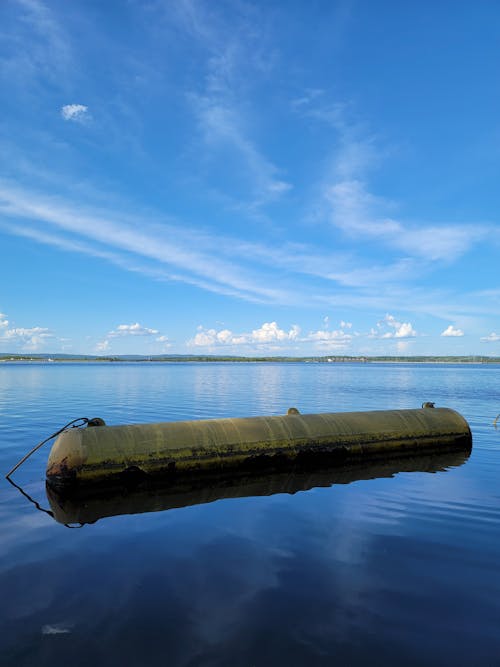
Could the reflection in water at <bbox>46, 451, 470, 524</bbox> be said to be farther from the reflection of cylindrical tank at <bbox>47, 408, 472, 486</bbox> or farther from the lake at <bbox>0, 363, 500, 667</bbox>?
the reflection of cylindrical tank at <bbox>47, 408, 472, 486</bbox>

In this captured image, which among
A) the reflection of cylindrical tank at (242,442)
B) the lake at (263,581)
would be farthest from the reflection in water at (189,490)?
the reflection of cylindrical tank at (242,442)

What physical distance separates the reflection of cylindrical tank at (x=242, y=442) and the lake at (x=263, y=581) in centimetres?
92

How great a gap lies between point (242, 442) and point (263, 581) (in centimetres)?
506

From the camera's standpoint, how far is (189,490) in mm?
9805

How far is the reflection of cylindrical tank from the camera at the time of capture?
9.30 metres

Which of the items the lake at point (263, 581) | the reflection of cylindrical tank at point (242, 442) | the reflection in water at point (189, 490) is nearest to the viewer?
the lake at point (263, 581)

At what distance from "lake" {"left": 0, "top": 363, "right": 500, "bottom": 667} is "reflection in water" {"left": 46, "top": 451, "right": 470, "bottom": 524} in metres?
0.20

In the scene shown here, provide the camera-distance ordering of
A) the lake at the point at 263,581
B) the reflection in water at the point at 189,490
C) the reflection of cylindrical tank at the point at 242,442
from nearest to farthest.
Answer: the lake at the point at 263,581 < the reflection in water at the point at 189,490 < the reflection of cylindrical tank at the point at 242,442

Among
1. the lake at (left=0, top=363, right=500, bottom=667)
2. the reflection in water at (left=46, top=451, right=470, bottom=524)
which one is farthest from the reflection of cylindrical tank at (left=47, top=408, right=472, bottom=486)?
the lake at (left=0, top=363, right=500, bottom=667)

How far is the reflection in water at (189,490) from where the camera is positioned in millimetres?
8602

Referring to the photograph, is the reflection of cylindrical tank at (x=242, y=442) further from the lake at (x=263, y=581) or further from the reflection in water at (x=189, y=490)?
the lake at (x=263, y=581)

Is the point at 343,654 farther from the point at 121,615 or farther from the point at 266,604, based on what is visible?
the point at 121,615

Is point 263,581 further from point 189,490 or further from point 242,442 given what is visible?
point 242,442

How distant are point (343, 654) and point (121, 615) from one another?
2493 millimetres
